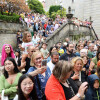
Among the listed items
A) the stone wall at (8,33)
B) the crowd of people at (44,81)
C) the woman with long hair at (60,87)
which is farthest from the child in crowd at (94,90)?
the stone wall at (8,33)

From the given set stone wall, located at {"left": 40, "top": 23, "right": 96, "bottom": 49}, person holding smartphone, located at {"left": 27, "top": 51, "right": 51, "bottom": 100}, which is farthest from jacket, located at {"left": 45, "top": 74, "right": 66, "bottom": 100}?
stone wall, located at {"left": 40, "top": 23, "right": 96, "bottom": 49}

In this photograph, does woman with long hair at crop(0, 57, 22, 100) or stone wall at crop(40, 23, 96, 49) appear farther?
stone wall at crop(40, 23, 96, 49)

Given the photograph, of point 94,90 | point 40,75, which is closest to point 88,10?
point 94,90

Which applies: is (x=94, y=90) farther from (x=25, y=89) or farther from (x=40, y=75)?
(x=25, y=89)

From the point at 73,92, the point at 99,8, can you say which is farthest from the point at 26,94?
the point at 99,8

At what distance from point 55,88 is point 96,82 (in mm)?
1316

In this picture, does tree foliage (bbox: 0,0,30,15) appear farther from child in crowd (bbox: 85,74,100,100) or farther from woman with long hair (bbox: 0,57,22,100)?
child in crowd (bbox: 85,74,100,100)

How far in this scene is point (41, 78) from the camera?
2.97 m

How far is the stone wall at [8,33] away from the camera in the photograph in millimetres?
11578

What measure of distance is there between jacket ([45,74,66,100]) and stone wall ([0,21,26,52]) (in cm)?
1008

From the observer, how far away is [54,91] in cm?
217

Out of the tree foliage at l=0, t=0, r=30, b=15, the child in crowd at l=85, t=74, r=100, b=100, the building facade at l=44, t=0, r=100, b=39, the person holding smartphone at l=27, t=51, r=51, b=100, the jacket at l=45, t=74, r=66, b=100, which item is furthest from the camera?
the building facade at l=44, t=0, r=100, b=39

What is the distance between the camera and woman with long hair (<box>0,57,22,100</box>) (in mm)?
2883

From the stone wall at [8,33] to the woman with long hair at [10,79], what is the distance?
887cm
